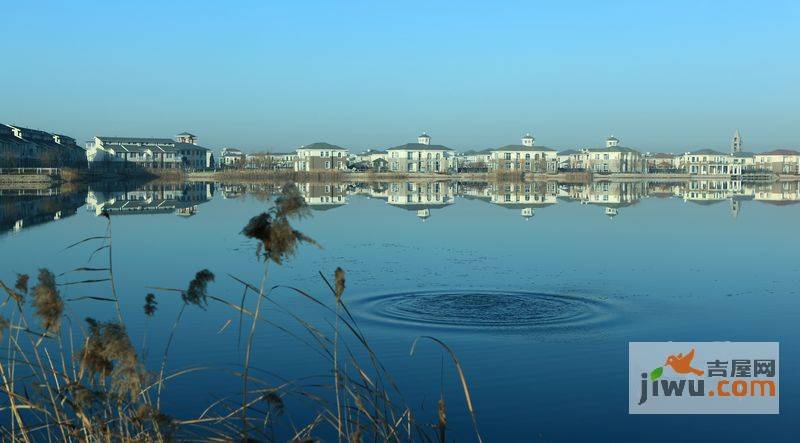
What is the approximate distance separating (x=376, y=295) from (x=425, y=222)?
12455 mm

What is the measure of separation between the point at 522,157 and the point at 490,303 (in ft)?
296

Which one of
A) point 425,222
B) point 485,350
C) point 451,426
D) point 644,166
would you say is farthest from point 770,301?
point 644,166

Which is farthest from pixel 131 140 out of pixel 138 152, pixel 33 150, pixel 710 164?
pixel 710 164

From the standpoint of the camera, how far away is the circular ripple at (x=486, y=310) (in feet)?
27.7

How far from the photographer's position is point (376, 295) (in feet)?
32.4

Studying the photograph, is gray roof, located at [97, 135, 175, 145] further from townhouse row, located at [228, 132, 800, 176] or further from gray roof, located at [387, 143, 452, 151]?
gray roof, located at [387, 143, 452, 151]

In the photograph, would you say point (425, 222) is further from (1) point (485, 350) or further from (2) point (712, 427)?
(2) point (712, 427)

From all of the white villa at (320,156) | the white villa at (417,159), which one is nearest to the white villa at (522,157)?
→ the white villa at (417,159)

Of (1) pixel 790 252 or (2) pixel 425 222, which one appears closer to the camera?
(1) pixel 790 252

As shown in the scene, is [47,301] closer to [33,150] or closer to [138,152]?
[33,150]

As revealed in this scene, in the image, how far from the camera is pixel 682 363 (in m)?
6.49

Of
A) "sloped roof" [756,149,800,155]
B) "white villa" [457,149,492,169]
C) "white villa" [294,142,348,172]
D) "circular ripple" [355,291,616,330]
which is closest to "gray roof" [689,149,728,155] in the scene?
"sloped roof" [756,149,800,155]

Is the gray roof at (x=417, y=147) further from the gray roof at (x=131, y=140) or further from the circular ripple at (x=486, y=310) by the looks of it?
the circular ripple at (x=486, y=310)

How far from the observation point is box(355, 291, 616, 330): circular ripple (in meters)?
8.45
